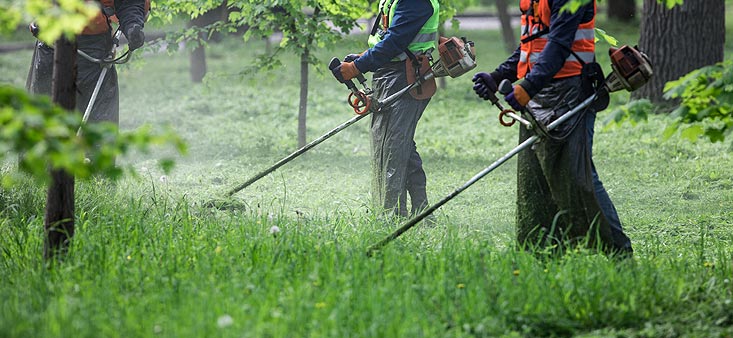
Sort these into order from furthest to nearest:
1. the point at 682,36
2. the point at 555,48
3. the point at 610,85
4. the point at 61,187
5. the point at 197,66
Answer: the point at 197,66 → the point at 682,36 → the point at 610,85 → the point at 555,48 → the point at 61,187

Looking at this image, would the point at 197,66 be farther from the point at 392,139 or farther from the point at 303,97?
the point at 392,139

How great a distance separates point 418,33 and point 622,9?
14.6 m

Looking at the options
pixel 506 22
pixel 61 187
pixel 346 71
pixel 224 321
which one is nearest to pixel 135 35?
pixel 346 71

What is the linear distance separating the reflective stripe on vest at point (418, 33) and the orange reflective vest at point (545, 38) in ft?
4.55

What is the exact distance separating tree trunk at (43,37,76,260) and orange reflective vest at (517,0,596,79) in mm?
2409

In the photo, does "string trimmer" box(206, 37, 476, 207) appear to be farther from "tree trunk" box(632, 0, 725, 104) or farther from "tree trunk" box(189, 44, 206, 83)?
"tree trunk" box(189, 44, 206, 83)

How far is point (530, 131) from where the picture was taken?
525 centimetres

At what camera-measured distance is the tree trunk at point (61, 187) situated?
182 inches

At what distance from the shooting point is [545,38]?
511 centimetres

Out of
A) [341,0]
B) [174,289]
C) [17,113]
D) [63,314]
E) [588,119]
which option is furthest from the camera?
[341,0]

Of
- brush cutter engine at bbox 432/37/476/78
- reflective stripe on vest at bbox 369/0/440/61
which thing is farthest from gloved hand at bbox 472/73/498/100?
reflective stripe on vest at bbox 369/0/440/61

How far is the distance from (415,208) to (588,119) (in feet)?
6.90

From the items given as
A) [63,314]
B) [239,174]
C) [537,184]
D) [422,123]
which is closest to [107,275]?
[63,314]

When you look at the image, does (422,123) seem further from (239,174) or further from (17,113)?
(17,113)
